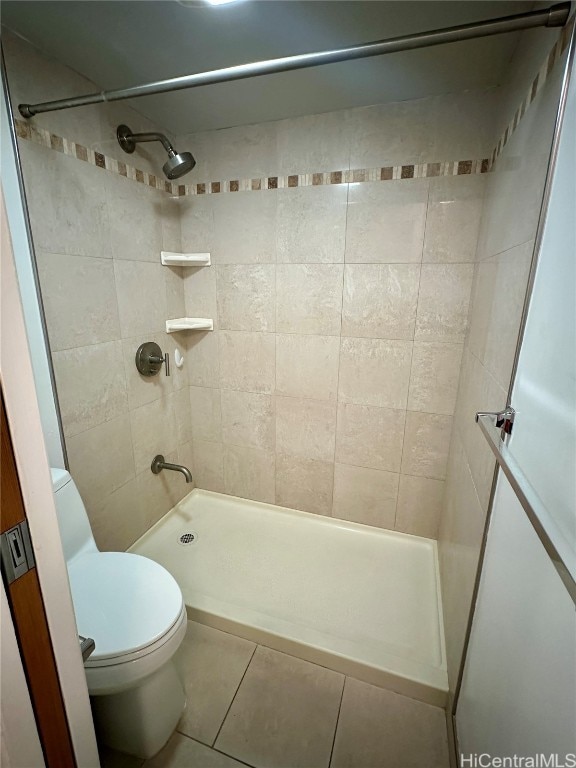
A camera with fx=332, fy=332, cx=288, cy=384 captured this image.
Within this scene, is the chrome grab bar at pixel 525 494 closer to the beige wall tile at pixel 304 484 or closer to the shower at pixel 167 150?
the beige wall tile at pixel 304 484

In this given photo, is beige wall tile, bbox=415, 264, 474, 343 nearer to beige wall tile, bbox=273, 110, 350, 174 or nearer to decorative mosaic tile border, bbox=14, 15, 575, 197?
decorative mosaic tile border, bbox=14, 15, 575, 197

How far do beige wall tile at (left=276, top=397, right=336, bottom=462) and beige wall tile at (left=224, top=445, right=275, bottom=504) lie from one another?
16 cm

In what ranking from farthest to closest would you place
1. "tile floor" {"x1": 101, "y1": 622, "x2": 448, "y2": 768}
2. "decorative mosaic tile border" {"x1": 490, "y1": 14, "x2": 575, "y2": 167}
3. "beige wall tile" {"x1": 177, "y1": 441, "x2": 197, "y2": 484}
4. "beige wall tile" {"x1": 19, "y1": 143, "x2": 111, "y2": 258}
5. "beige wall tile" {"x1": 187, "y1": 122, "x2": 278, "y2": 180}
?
"beige wall tile" {"x1": 177, "y1": 441, "x2": 197, "y2": 484} < "beige wall tile" {"x1": 187, "y1": 122, "x2": 278, "y2": 180} < "beige wall tile" {"x1": 19, "y1": 143, "x2": 111, "y2": 258} < "tile floor" {"x1": 101, "y1": 622, "x2": 448, "y2": 768} < "decorative mosaic tile border" {"x1": 490, "y1": 14, "x2": 575, "y2": 167}

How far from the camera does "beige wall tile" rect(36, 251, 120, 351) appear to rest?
1.21 m

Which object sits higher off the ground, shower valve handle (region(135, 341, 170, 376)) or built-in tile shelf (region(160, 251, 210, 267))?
built-in tile shelf (region(160, 251, 210, 267))

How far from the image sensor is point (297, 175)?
160 centimetres

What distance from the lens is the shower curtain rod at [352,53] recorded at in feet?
2.30

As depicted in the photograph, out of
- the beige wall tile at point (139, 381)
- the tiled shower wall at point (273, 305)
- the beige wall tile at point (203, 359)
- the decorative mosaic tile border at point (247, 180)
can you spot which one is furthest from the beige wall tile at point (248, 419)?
the decorative mosaic tile border at point (247, 180)

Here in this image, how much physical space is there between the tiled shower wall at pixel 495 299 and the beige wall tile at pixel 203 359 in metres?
1.31

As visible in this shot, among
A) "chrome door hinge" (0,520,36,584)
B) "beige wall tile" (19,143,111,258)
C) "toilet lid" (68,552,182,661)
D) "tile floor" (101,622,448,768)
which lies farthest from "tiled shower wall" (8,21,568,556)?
"chrome door hinge" (0,520,36,584)

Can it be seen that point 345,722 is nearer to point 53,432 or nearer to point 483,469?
point 483,469

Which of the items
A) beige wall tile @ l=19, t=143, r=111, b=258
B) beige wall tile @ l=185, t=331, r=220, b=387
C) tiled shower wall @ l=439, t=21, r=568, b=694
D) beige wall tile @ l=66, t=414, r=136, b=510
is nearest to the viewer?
tiled shower wall @ l=439, t=21, r=568, b=694

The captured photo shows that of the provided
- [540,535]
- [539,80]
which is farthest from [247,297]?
[540,535]

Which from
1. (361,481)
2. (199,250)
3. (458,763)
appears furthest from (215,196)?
(458,763)
